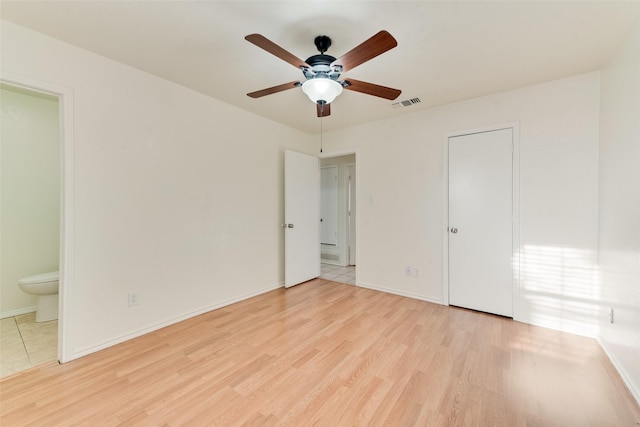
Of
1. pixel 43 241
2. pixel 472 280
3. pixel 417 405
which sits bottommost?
pixel 417 405

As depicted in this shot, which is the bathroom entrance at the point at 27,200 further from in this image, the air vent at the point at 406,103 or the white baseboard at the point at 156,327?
the air vent at the point at 406,103

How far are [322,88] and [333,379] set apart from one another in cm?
203

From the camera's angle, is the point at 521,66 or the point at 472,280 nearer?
the point at 521,66

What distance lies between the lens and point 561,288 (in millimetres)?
2535

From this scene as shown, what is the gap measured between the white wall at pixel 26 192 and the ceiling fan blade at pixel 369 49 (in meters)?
3.36

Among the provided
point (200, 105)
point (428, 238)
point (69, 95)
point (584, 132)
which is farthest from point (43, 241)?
point (584, 132)

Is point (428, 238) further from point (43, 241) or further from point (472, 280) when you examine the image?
point (43, 241)

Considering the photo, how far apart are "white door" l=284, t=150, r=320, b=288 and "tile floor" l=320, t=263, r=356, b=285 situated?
30 cm

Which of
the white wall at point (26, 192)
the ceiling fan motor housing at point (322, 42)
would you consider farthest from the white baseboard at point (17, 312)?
the ceiling fan motor housing at point (322, 42)

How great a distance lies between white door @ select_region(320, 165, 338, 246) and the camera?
556 centimetres

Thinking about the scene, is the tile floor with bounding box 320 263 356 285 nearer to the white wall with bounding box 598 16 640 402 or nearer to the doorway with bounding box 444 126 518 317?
the doorway with bounding box 444 126 518 317

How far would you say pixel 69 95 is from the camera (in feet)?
6.66

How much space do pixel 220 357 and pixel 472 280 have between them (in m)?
2.75

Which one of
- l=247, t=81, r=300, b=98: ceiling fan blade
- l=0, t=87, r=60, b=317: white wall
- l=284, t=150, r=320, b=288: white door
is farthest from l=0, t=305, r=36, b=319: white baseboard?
l=247, t=81, r=300, b=98: ceiling fan blade
